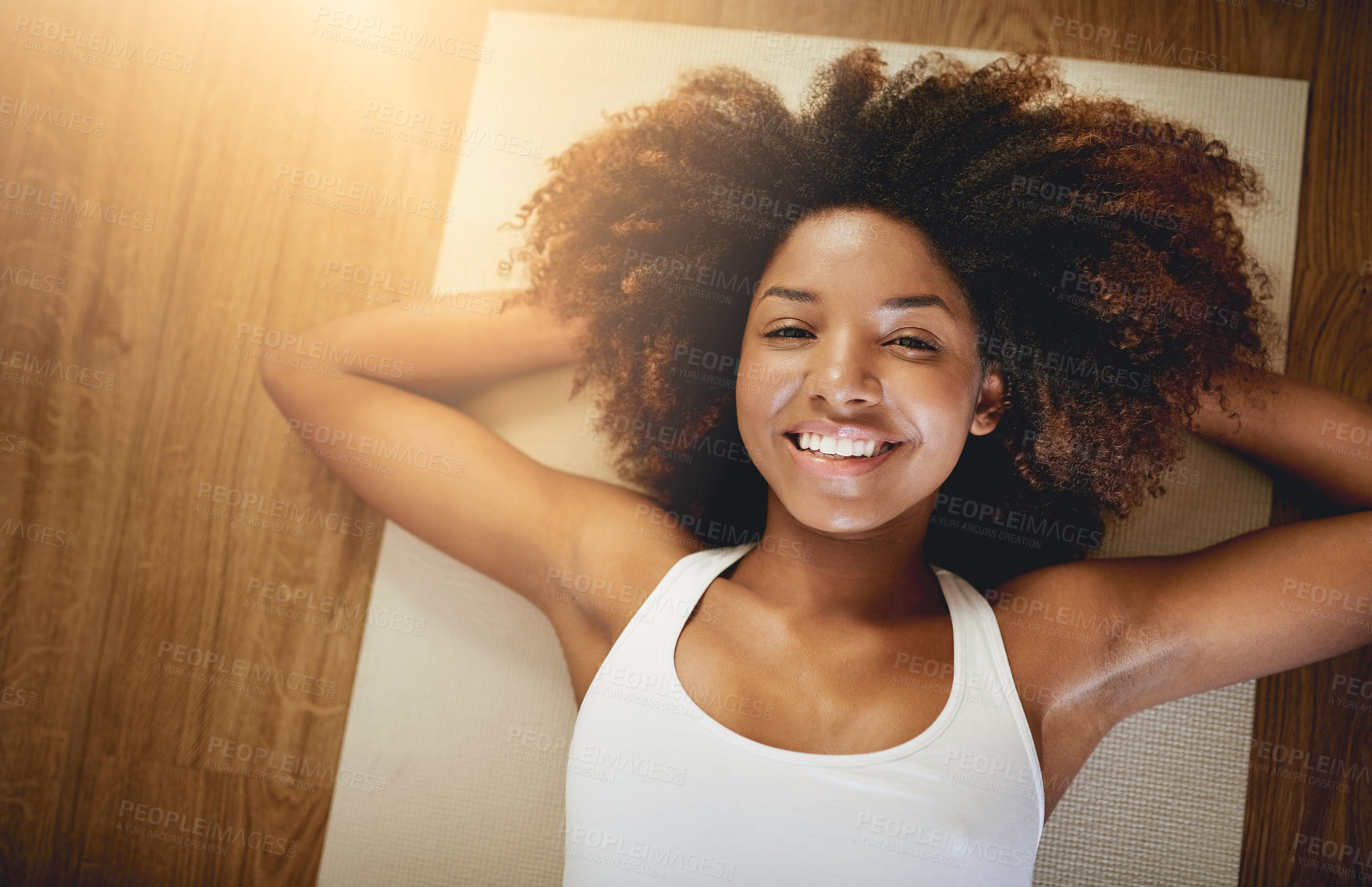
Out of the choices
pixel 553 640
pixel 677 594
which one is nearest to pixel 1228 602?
pixel 677 594

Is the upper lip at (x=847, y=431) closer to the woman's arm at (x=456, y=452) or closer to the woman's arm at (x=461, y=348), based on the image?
the woman's arm at (x=456, y=452)

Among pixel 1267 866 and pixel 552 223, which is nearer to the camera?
pixel 1267 866

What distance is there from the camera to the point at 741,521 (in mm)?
1171

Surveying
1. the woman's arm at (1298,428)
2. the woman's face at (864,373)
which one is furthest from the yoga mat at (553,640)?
the woman's face at (864,373)

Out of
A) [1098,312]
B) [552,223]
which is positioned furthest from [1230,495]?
[552,223]

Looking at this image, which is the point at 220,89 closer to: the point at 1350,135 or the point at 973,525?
the point at 973,525

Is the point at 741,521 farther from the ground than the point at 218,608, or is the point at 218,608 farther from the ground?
the point at 741,521

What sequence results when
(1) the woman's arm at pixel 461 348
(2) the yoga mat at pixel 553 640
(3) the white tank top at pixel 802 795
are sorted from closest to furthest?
(3) the white tank top at pixel 802 795 → (2) the yoga mat at pixel 553 640 → (1) the woman's arm at pixel 461 348

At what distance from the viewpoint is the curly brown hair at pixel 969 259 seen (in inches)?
41.4

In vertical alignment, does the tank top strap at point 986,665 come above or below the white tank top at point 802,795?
above

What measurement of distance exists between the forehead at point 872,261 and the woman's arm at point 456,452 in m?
0.38

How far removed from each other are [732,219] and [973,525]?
538 millimetres

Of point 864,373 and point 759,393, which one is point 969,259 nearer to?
point 864,373

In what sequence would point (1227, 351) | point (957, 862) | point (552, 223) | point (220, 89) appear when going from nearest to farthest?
1. point (957, 862)
2. point (1227, 351)
3. point (552, 223)
4. point (220, 89)
